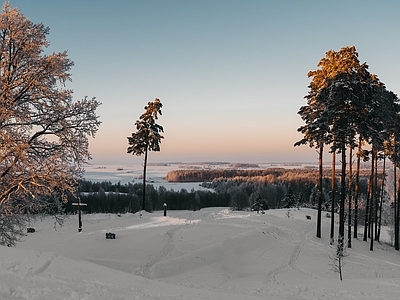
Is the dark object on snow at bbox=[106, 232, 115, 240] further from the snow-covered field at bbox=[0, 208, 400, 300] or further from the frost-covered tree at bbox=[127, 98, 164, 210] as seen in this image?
the frost-covered tree at bbox=[127, 98, 164, 210]

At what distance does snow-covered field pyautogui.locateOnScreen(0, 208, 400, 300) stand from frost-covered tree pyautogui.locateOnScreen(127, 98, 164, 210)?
817cm

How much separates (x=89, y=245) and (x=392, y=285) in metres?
15.5

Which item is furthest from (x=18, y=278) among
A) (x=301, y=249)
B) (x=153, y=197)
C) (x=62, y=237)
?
(x=153, y=197)

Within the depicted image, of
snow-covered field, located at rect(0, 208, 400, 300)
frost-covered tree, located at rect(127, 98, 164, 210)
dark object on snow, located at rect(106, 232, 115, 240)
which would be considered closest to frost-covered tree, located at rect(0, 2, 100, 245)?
snow-covered field, located at rect(0, 208, 400, 300)

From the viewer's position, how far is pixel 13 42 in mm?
11859

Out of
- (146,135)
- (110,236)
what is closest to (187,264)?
(110,236)

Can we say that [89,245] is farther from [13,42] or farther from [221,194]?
[221,194]

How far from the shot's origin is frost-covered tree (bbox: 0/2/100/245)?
1157 centimetres

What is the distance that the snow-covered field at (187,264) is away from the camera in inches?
342

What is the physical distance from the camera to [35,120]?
38.5ft

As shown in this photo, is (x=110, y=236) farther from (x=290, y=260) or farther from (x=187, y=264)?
(x=290, y=260)

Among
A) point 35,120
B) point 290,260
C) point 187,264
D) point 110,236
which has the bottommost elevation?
point 290,260

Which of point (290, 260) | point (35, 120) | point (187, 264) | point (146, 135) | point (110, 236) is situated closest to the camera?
point (35, 120)

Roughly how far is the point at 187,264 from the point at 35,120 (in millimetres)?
10230
